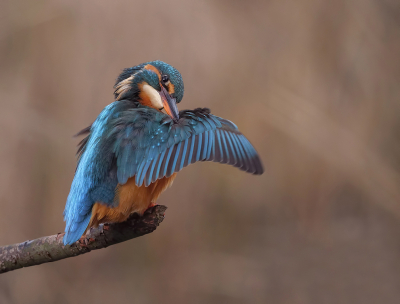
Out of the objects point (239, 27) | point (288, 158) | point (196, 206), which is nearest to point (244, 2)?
point (239, 27)

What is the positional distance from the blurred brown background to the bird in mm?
1161

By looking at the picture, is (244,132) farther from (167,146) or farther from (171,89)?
(167,146)

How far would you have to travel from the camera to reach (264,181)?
248 centimetres

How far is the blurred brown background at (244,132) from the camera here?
89.0 inches

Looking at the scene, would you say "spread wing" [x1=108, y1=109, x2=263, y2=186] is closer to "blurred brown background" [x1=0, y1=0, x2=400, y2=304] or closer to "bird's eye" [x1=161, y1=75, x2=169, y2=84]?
"bird's eye" [x1=161, y1=75, x2=169, y2=84]

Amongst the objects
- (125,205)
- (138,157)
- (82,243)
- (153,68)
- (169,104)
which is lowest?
(82,243)

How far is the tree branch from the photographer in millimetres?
1104

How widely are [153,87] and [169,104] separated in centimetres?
10

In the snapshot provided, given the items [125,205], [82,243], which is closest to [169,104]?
[125,205]

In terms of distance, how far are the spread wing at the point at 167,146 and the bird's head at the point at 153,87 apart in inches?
5.5

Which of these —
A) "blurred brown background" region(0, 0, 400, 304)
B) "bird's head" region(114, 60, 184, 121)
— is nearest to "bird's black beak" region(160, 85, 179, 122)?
"bird's head" region(114, 60, 184, 121)

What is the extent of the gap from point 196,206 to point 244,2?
4.26 ft

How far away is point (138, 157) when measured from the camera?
42.3 inches

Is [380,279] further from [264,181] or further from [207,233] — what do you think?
[207,233]
